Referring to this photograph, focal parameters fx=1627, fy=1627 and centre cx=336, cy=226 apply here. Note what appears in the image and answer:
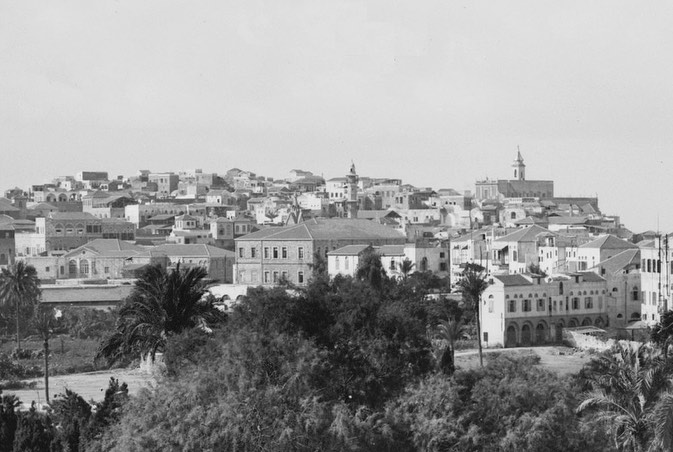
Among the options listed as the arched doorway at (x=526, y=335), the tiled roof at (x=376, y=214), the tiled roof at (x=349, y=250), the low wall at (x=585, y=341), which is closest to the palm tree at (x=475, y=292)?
the arched doorway at (x=526, y=335)

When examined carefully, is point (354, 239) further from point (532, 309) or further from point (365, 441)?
point (365, 441)

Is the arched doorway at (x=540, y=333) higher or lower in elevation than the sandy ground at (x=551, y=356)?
higher

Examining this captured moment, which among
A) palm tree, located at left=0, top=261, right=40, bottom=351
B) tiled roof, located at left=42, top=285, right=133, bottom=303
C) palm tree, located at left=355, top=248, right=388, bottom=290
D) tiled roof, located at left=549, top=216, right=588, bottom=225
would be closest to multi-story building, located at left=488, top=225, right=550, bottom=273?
palm tree, located at left=355, top=248, right=388, bottom=290

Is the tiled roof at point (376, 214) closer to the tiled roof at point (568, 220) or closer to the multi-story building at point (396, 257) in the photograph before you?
the tiled roof at point (568, 220)

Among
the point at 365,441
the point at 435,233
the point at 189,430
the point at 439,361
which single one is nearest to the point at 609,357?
the point at 439,361

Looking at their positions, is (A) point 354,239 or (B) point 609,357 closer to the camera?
(B) point 609,357

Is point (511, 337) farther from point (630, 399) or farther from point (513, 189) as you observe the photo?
point (513, 189)

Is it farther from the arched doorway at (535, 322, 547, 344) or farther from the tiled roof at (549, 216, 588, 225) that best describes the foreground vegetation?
the tiled roof at (549, 216, 588, 225)

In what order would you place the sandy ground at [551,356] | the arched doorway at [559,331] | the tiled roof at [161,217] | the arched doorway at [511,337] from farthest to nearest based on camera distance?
the tiled roof at [161,217]
the arched doorway at [559,331]
the arched doorway at [511,337]
the sandy ground at [551,356]
